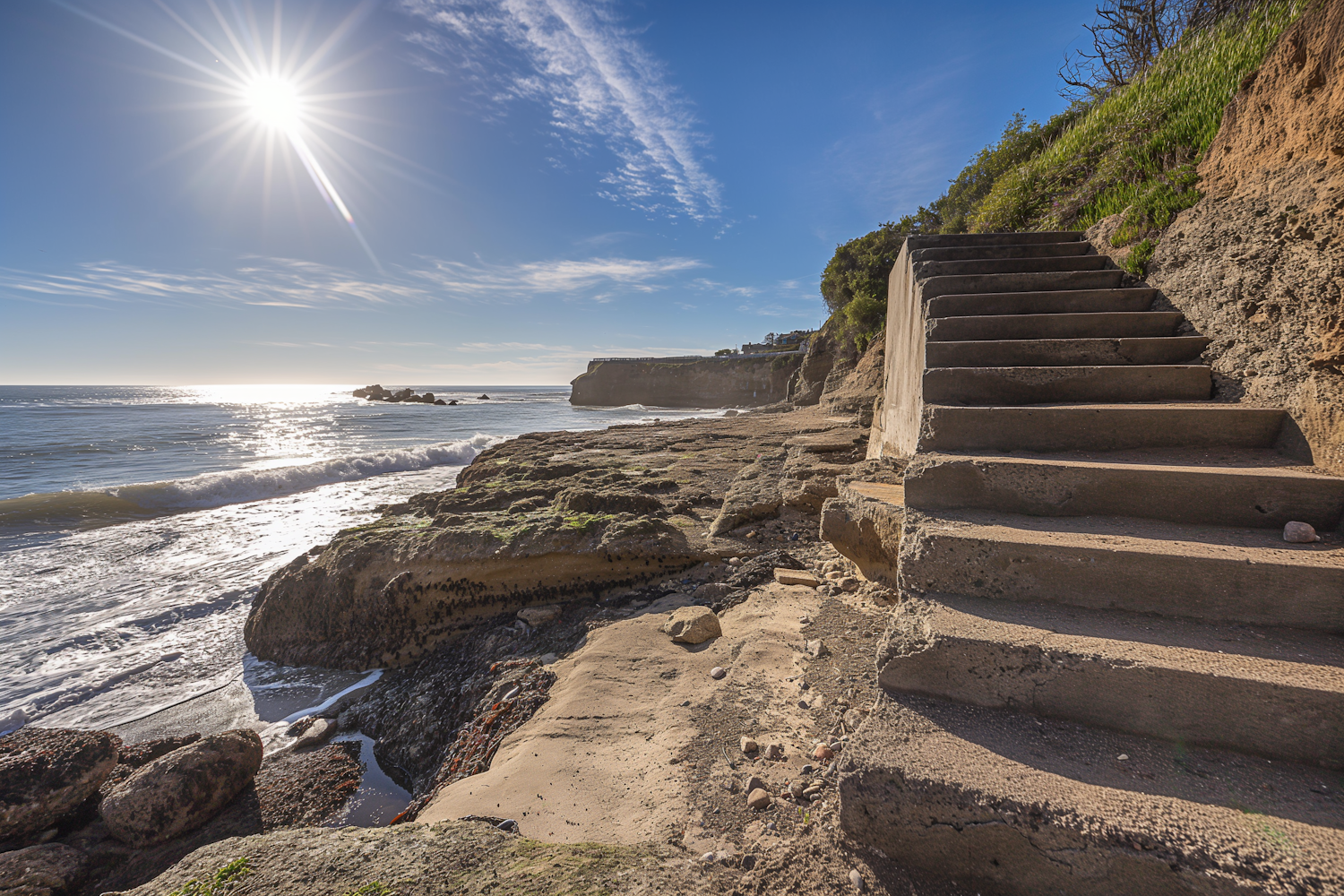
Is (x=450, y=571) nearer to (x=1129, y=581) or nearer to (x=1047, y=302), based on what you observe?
(x=1129, y=581)

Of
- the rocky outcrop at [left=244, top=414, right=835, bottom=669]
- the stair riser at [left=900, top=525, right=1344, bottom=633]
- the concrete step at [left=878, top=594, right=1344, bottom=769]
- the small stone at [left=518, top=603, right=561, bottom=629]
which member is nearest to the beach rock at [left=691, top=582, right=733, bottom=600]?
the rocky outcrop at [left=244, top=414, right=835, bottom=669]

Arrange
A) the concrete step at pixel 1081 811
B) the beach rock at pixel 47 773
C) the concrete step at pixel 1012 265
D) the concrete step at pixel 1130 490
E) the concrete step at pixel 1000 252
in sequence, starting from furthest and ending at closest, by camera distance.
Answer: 1. the concrete step at pixel 1000 252
2. the concrete step at pixel 1012 265
3. the beach rock at pixel 47 773
4. the concrete step at pixel 1130 490
5. the concrete step at pixel 1081 811

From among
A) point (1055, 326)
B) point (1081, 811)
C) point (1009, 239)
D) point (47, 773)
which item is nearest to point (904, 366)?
point (1055, 326)

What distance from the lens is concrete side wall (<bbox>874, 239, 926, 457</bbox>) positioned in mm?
3303

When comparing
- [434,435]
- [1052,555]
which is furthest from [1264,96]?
[434,435]

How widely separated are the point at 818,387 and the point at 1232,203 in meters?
16.2

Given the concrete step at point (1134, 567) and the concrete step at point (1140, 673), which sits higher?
the concrete step at point (1134, 567)

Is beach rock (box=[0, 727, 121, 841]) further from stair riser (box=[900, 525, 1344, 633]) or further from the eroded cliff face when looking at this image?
the eroded cliff face

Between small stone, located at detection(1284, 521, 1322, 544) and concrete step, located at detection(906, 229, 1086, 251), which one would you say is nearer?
small stone, located at detection(1284, 521, 1322, 544)

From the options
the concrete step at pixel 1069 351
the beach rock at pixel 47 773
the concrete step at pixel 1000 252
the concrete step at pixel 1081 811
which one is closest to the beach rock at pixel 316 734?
the beach rock at pixel 47 773

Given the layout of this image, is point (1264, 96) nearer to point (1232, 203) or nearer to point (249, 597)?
point (1232, 203)

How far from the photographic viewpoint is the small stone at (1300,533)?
1651mm

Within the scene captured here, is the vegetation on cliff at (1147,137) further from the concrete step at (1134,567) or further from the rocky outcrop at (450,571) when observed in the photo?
the rocky outcrop at (450,571)

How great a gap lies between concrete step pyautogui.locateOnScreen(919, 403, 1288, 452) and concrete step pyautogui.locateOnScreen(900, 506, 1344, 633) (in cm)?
51
